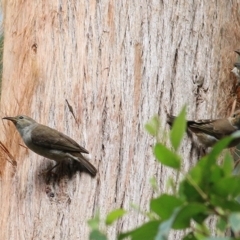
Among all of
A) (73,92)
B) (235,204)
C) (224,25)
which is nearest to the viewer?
(235,204)

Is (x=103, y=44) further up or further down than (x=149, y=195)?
further up

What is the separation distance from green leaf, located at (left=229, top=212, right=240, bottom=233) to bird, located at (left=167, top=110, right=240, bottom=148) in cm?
249

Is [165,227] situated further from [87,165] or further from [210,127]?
[210,127]

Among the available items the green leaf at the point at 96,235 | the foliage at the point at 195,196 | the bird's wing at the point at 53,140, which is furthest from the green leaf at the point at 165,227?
the bird's wing at the point at 53,140

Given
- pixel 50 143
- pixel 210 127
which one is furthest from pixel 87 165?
pixel 210 127

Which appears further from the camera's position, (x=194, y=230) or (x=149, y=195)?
(x=149, y=195)

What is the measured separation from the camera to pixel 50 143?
11.7 feet

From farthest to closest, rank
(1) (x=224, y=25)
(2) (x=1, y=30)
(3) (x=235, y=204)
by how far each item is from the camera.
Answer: (2) (x=1, y=30), (1) (x=224, y=25), (3) (x=235, y=204)

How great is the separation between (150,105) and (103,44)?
46 cm

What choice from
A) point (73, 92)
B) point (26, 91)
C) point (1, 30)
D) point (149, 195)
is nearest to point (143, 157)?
point (149, 195)

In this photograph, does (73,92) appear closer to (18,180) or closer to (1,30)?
(18,180)

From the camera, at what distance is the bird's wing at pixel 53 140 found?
138 inches

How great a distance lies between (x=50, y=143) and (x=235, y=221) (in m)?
2.57

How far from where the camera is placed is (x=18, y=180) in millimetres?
3740
